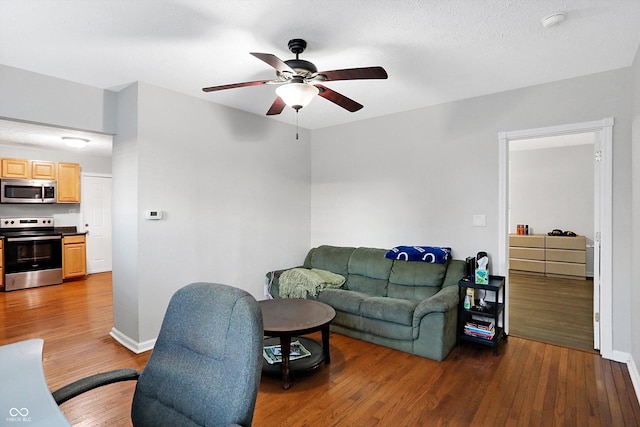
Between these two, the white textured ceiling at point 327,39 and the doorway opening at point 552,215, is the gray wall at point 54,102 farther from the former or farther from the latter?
the doorway opening at point 552,215

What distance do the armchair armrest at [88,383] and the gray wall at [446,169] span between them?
3411 millimetres

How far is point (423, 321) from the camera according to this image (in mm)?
3080

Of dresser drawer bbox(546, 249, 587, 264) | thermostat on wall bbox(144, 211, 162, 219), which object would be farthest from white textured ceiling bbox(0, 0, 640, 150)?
dresser drawer bbox(546, 249, 587, 264)

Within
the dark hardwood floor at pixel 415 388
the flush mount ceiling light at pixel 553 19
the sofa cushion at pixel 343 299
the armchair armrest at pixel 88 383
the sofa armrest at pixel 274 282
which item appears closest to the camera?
the armchair armrest at pixel 88 383

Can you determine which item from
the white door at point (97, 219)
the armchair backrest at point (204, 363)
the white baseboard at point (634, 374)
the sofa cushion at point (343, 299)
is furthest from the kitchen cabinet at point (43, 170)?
the white baseboard at point (634, 374)

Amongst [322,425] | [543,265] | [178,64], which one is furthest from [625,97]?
[543,265]

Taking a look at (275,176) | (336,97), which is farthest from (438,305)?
(275,176)

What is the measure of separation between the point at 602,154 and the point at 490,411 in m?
2.48

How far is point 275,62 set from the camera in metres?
2.06

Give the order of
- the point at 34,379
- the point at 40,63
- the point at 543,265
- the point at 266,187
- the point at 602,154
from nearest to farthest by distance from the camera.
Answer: the point at 34,379, the point at 40,63, the point at 602,154, the point at 266,187, the point at 543,265

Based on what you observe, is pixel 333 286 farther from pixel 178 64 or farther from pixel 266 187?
pixel 178 64

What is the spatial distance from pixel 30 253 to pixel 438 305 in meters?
6.73

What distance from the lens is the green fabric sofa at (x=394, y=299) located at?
3.06 meters

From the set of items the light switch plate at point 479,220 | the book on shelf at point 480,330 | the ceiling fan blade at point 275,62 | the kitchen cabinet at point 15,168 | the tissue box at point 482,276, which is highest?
the ceiling fan blade at point 275,62
